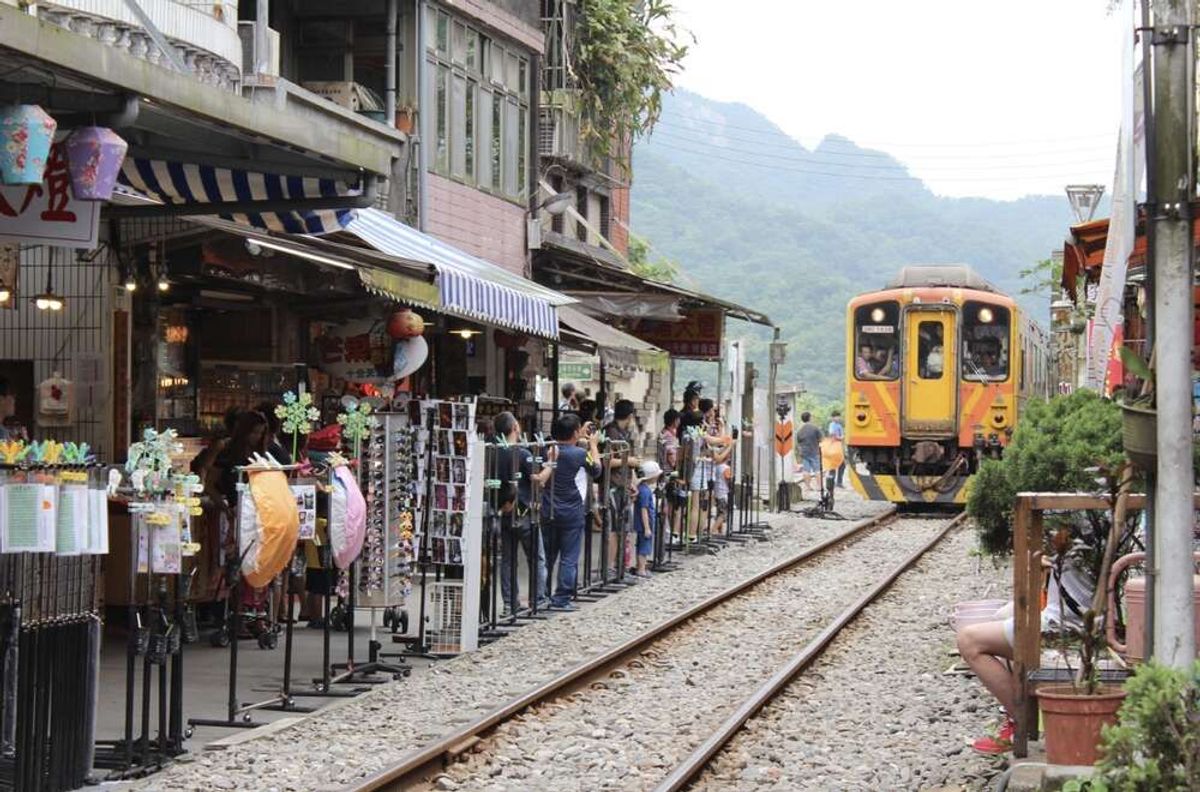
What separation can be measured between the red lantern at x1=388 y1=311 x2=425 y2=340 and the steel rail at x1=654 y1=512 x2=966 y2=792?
154 inches

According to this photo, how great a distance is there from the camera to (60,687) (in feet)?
24.6

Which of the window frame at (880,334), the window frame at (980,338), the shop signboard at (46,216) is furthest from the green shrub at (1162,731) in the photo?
the window frame at (880,334)

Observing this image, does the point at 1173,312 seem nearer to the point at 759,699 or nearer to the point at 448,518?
the point at 759,699

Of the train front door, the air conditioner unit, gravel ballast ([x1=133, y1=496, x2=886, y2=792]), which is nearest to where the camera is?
gravel ballast ([x1=133, y1=496, x2=886, y2=792])

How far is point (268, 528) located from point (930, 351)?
19.2 m

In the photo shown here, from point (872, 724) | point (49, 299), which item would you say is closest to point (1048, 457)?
point (872, 724)

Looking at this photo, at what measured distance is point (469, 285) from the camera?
14391 mm

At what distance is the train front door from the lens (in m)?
27.3

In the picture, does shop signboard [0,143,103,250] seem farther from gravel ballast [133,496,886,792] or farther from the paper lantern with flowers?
gravel ballast [133,496,886,792]

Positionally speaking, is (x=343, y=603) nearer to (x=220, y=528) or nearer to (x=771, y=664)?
(x=220, y=528)

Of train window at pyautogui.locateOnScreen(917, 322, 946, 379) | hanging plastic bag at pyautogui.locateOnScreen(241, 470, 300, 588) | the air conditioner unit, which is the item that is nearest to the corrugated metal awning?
the air conditioner unit

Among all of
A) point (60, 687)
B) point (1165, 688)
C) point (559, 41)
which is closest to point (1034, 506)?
point (1165, 688)

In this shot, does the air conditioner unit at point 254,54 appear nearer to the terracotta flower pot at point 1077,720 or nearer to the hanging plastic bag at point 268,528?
the hanging plastic bag at point 268,528

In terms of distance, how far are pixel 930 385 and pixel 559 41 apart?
7549 mm
